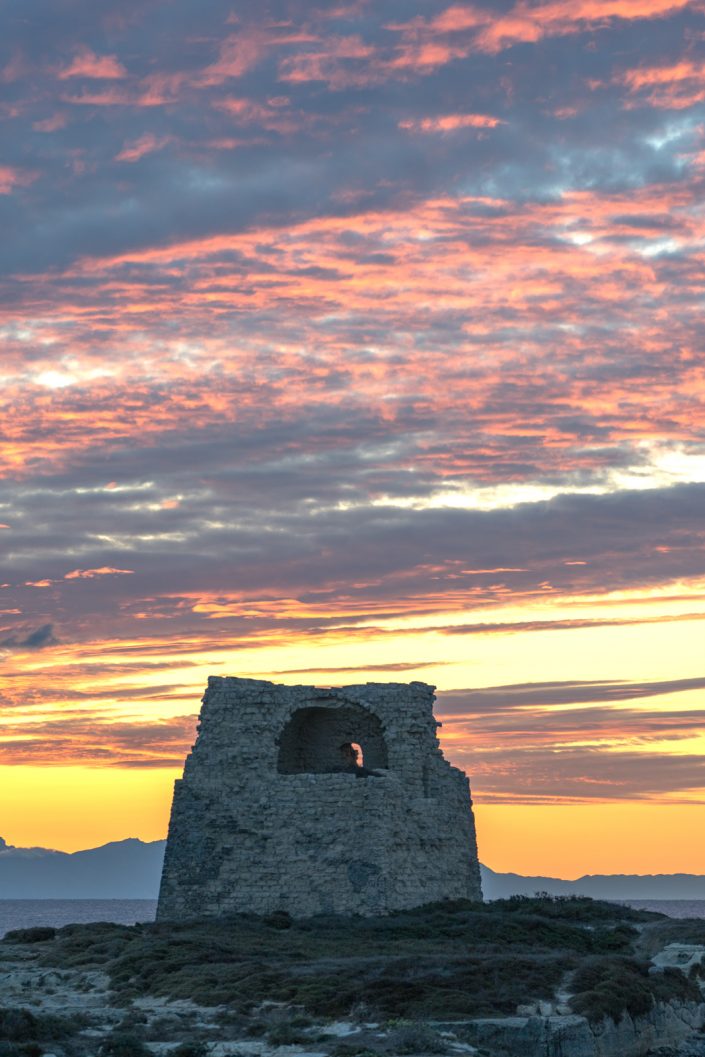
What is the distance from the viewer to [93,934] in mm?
34844

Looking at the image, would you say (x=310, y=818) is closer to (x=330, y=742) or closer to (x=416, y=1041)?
(x=330, y=742)

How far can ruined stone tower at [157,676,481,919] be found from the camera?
36625 millimetres

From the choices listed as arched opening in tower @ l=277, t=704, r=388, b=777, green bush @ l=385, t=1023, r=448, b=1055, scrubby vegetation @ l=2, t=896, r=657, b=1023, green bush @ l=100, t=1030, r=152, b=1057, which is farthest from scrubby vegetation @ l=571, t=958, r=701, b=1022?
arched opening in tower @ l=277, t=704, r=388, b=777

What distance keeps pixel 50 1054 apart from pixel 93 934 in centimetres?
1400

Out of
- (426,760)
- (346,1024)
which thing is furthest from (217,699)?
(346,1024)

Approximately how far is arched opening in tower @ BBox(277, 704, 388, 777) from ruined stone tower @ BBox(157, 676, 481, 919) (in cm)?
104

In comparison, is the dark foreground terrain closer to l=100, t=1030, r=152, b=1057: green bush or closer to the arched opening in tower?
l=100, t=1030, r=152, b=1057: green bush

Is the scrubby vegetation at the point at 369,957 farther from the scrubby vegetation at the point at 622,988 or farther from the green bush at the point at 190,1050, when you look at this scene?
the green bush at the point at 190,1050

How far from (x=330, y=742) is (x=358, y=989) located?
58.1 feet

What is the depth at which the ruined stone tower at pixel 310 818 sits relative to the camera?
36.6 meters

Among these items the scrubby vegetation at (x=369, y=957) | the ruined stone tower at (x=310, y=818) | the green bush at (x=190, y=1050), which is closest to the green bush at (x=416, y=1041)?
the scrubby vegetation at (x=369, y=957)

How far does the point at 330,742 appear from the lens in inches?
1674

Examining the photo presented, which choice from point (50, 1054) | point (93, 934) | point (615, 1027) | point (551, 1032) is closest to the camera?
point (50, 1054)

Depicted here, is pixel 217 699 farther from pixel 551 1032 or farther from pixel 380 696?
pixel 551 1032
